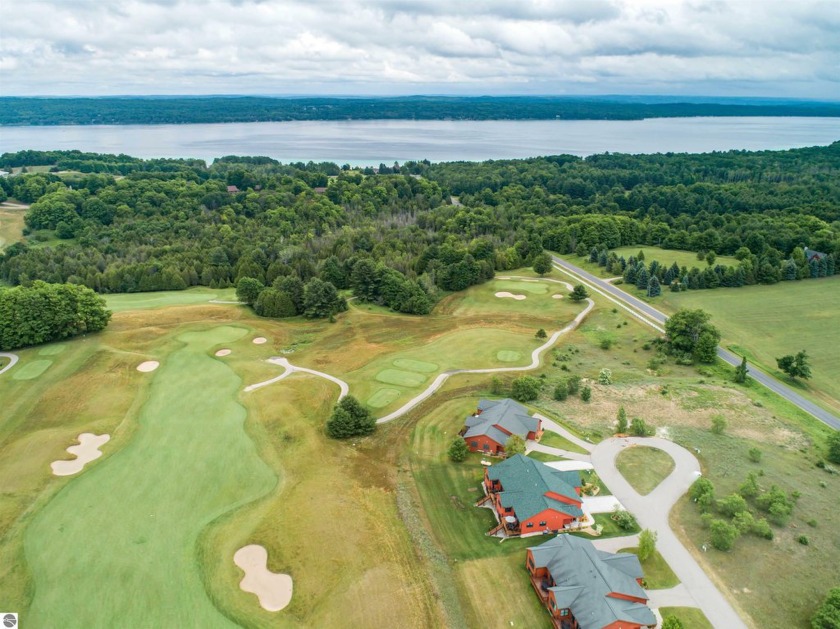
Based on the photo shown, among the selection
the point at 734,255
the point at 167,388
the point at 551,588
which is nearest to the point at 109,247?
the point at 167,388

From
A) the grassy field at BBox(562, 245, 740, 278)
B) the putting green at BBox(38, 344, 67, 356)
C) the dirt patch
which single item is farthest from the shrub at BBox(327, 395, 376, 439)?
the grassy field at BBox(562, 245, 740, 278)

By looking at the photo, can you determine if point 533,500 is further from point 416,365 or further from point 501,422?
point 416,365

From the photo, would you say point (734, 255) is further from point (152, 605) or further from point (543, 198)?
point (152, 605)

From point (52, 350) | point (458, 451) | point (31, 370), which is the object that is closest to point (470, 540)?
point (458, 451)

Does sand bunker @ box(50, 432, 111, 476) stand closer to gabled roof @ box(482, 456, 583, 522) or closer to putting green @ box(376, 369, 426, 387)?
putting green @ box(376, 369, 426, 387)

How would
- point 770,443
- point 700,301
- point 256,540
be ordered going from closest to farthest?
point 256,540
point 770,443
point 700,301

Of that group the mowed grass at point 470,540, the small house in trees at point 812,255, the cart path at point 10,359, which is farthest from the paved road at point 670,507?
the small house in trees at point 812,255

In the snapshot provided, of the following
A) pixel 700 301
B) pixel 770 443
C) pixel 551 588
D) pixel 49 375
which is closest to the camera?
pixel 551 588
